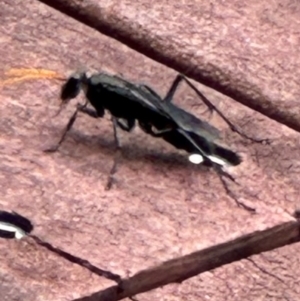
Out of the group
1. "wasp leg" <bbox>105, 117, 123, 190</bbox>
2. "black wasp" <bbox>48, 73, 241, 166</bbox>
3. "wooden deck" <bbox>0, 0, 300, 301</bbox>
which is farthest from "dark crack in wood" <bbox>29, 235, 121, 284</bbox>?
"black wasp" <bbox>48, 73, 241, 166</bbox>

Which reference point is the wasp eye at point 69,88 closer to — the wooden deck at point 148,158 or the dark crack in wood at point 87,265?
the wooden deck at point 148,158

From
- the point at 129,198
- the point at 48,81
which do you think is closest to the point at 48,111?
the point at 48,81

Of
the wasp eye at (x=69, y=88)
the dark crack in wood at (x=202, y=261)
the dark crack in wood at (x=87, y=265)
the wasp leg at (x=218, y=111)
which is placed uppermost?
the wasp leg at (x=218, y=111)

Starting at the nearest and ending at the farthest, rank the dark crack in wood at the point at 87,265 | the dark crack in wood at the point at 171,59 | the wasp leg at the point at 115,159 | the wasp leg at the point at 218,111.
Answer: the dark crack in wood at the point at 87,265 < the wasp leg at the point at 115,159 < the wasp leg at the point at 218,111 < the dark crack in wood at the point at 171,59

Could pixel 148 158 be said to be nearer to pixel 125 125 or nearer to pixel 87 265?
pixel 125 125

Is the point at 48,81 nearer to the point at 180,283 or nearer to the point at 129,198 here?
the point at 129,198

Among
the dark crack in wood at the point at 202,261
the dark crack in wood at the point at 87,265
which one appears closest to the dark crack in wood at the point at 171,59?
the dark crack in wood at the point at 202,261

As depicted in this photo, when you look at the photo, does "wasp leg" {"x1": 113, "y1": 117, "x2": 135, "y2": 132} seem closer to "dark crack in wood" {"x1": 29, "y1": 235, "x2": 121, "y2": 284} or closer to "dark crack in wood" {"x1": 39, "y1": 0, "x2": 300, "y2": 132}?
"dark crack in wood" {"x1": 39, "y1": 0, "x2": 300, "y2": 132}

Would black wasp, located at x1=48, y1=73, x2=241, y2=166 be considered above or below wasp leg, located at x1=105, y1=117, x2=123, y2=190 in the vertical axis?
above

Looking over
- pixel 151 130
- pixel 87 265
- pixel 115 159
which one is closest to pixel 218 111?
pixel 151 130
